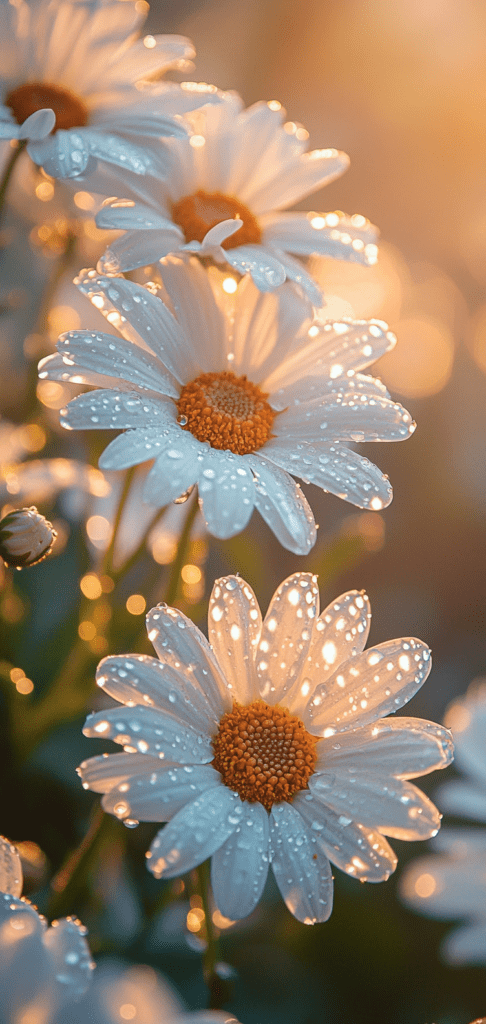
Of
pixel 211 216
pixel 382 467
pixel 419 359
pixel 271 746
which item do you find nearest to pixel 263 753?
pixel 271 746

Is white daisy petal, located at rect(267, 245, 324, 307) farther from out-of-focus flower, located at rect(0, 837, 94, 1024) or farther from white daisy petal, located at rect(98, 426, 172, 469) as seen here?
out-of-focus flower, located at rect(0, 837, 94, 1024)

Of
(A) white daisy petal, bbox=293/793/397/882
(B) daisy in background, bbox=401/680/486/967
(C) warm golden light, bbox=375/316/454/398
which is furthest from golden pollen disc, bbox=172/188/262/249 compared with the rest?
(C) warm golden light, bbox=375/316/454/398

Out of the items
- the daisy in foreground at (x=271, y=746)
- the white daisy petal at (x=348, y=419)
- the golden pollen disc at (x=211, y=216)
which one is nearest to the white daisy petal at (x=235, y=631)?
the daisy in foreground at (x=271, y=746)

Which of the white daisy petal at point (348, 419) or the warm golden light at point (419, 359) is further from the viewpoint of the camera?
the warm golden light at point (419, 359)

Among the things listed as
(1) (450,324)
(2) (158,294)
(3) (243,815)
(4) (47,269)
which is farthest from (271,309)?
(1) (450,324)

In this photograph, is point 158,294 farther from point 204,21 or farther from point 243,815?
point 204,21

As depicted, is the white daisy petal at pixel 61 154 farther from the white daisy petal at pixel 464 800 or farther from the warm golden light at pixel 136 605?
the white daisy petal at pixel 464 800

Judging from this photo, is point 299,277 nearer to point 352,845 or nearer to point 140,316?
point 140,316
